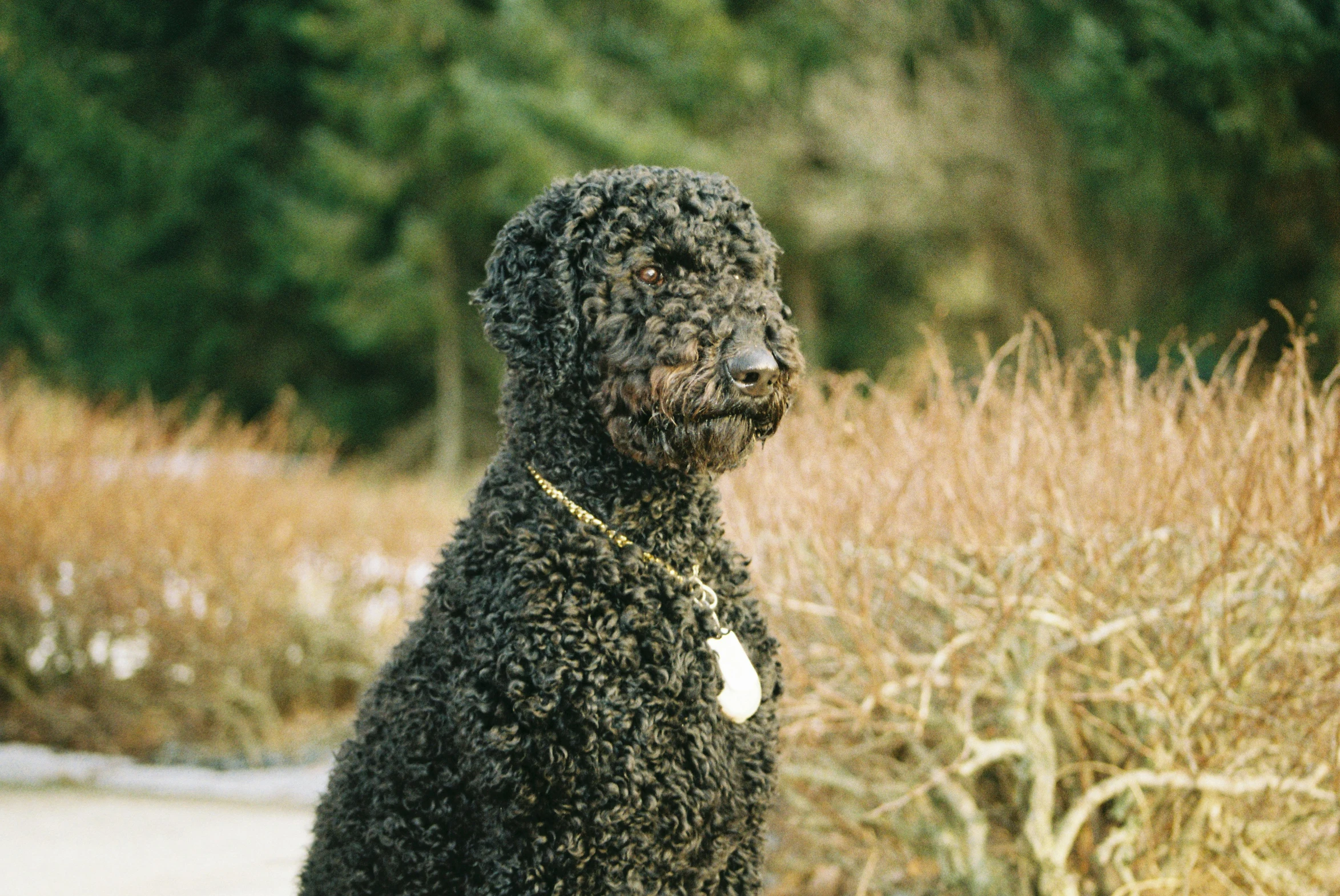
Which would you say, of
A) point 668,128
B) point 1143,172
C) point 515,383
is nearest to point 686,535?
point 515,383

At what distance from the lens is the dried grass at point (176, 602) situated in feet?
17.0

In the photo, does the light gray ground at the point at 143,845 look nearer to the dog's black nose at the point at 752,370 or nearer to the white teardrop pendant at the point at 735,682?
the white teardrop pendant at the point at 735,682

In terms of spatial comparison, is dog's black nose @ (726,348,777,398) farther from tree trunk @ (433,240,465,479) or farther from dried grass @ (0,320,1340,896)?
tree trunk @ (433,240,465,479)

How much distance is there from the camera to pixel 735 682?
211 cm

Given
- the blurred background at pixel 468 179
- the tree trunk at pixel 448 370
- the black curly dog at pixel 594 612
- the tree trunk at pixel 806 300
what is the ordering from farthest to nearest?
the tree trunk at pixel 806 300 → the tree trunk at pixel 448 370 → the blurred background at pixel 468 179 → the black curly dog at pixel 594 612

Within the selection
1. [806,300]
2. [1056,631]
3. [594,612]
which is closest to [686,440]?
[594,612]

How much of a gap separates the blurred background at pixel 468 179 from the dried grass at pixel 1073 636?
9758 mm

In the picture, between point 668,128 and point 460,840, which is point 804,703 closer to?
point 460,840

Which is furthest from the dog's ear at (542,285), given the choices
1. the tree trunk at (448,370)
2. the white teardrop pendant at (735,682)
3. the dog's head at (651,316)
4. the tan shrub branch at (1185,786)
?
the tree trunk at (448,370)

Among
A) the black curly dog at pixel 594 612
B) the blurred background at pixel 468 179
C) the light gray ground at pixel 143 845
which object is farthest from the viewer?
the blurred background at pixel 468 179

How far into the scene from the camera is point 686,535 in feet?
7.20

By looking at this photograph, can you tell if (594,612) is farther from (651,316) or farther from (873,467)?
(873,467)

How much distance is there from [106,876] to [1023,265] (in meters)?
16.0

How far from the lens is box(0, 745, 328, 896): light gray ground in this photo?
3.72 meters
